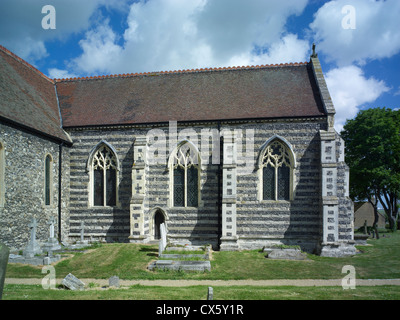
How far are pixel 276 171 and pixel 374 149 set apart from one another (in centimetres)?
1739

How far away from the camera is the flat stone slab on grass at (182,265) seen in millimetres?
A: 13883

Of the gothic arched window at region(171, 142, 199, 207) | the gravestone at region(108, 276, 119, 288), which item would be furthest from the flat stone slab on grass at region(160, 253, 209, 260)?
the gothic arched window at region(171, 142, 199, 207)

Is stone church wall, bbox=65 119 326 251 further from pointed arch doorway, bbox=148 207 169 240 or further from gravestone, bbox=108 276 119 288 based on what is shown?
gravestone, bbox=108 276 119 288

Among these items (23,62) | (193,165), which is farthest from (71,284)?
(23,62)

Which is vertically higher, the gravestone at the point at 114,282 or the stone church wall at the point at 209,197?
the stone church wall at the point at 209,197

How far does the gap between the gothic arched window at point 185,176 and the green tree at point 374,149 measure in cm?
2045

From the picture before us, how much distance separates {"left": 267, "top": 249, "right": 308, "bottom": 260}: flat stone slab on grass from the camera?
16.3m

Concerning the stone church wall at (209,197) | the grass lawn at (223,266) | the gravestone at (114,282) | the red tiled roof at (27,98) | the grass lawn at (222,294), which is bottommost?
the grass lawn at (223,266)
